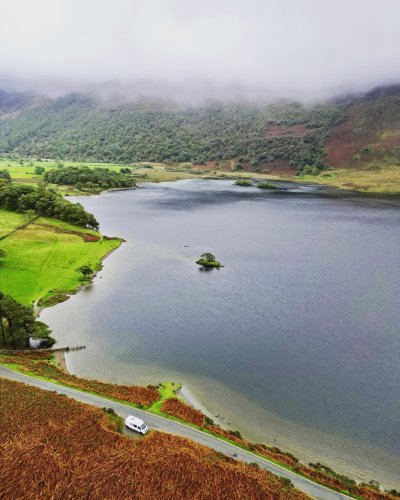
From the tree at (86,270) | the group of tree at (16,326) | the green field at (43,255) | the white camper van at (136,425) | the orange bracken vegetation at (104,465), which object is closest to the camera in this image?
the orange bracken vegetation at (104,465)

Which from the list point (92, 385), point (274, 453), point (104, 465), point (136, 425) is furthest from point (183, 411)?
point (92, 385)

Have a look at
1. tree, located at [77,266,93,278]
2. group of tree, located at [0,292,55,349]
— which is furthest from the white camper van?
tree, located at [77,266,93,278]

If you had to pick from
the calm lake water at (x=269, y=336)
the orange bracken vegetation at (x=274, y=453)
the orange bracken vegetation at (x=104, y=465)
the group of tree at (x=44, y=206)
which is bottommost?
the calm lake water at (x=269, y=336)

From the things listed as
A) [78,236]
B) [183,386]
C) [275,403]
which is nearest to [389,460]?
[275,403]

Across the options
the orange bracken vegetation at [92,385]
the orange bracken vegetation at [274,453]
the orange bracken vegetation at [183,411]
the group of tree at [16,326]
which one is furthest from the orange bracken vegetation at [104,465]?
the group of tree at [16,326]

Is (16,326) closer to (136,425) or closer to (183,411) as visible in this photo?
(136,425)

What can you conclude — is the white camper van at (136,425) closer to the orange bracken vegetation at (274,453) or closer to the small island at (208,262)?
the orange bracken vegetation at (274,453)

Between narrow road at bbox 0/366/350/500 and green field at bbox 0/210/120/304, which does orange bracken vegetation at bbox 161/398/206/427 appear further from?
green field at bbox 0/210/120/304
